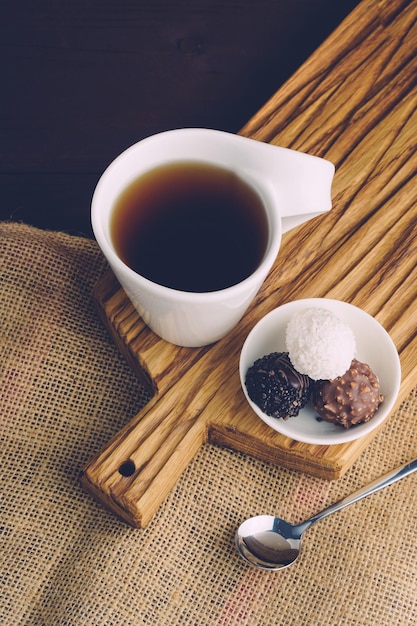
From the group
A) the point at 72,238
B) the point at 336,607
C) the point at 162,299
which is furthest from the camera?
the point at 72,238

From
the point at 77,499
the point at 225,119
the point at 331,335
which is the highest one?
the point at 331,335

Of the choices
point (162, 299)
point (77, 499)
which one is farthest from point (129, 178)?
point (77, 499)

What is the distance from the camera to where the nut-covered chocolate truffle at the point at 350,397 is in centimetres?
77

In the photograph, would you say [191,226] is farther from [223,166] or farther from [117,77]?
[117,77]

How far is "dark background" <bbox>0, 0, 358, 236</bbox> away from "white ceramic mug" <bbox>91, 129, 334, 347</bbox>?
0.40m

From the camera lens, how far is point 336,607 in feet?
2.77

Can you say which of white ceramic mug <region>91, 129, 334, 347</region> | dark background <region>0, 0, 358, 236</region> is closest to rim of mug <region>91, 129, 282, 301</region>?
white ceramic mug <region>91, 129, 334, 347</region>

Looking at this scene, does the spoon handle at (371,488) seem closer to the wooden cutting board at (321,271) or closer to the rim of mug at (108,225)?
the wooden cutting board at (321,271)

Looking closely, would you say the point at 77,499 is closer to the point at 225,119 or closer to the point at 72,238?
the point at 72,238

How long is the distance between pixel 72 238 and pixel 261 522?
447mm

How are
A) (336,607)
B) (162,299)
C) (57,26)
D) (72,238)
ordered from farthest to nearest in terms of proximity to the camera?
(57,26), (72,238), (336,607), (162,299)

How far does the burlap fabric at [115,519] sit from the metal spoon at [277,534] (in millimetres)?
20

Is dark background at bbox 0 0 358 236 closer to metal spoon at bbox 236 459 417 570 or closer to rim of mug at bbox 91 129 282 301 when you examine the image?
rim of mug at bbox 91 129 282 301

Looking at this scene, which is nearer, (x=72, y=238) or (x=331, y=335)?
(x=331, y=335)
